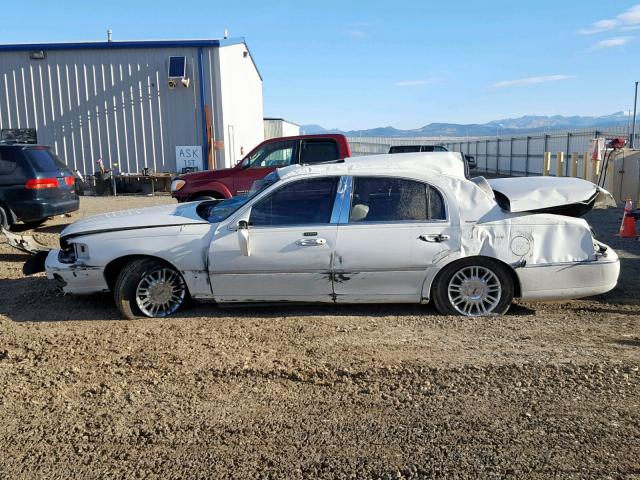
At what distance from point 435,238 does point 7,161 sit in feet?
28.3

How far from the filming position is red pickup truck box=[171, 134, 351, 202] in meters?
11.6

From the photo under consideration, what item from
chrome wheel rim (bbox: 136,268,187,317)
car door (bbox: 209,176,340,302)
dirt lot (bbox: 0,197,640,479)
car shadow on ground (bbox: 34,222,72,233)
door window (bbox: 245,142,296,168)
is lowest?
car shadow on ground (bbox: 34,222,72,233)

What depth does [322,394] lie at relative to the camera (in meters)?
4.20

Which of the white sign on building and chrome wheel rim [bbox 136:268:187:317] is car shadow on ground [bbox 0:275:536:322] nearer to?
chrome wheel rim [bbox 136:268:187:317]

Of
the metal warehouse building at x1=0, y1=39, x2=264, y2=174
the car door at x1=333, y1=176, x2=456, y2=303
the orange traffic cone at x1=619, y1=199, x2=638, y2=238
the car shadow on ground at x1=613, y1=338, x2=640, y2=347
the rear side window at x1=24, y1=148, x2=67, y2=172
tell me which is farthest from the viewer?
the metal warehouse building at x1=0, y1=39, x2=264, y2=174

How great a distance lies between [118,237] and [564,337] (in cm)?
419

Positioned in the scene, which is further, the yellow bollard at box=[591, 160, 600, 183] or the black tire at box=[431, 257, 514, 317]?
the yellow bollard at box=[591, 160, 600, 183]

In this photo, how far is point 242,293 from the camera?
5941 mm

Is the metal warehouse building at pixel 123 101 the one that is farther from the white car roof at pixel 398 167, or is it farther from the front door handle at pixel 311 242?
the front door handle at pixel 311 242

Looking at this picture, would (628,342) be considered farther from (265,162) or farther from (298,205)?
(265,162)

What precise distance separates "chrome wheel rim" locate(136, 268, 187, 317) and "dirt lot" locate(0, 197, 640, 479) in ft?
0.65

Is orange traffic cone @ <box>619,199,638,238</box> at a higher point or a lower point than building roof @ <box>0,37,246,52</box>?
lower

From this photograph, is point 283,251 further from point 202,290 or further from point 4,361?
point 4,361

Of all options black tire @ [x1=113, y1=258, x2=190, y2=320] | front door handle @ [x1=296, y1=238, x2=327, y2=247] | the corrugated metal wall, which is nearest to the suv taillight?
black tire @ [x1=113, y1=258, x2=190, y2=320]
